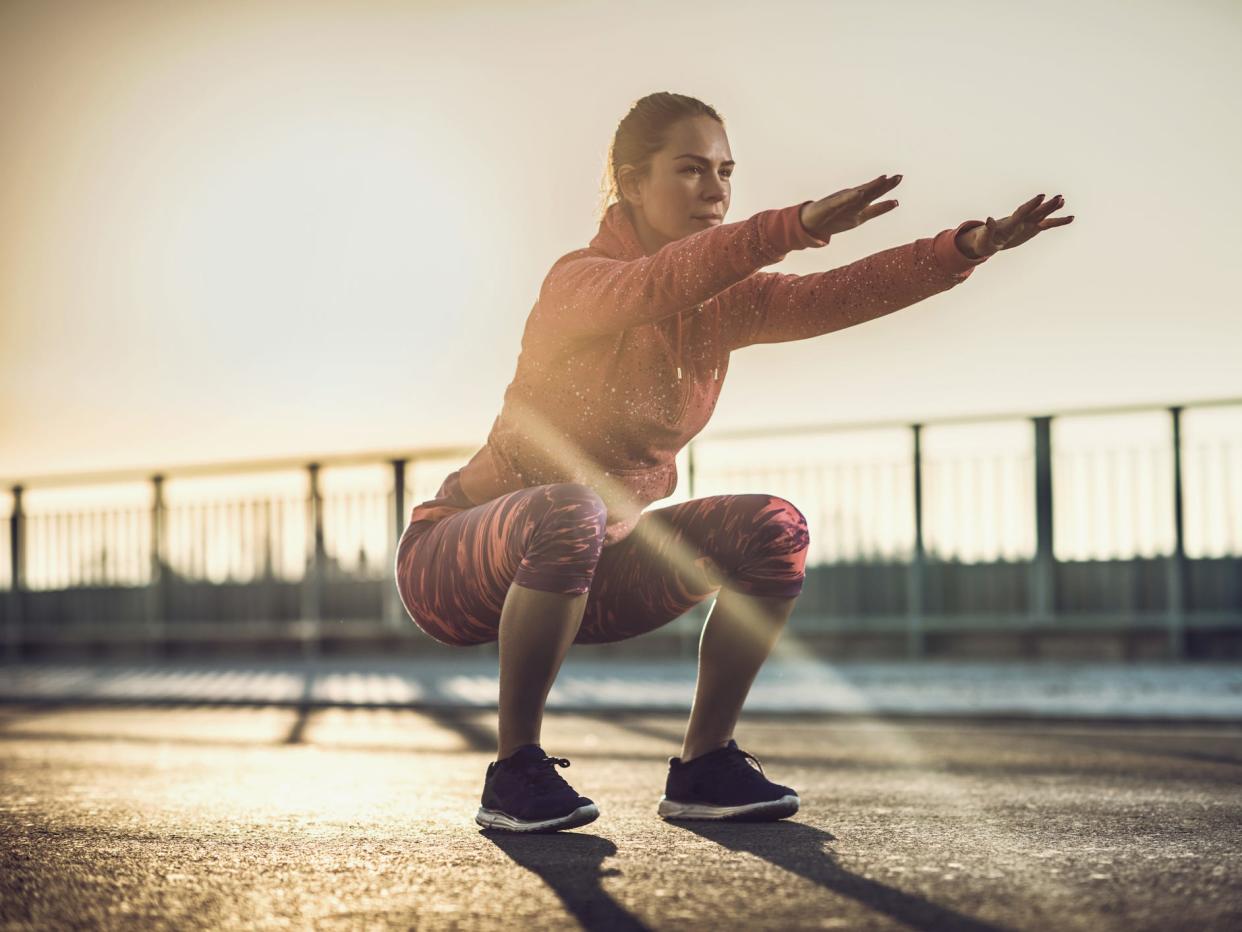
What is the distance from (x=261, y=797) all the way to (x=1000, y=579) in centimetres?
713

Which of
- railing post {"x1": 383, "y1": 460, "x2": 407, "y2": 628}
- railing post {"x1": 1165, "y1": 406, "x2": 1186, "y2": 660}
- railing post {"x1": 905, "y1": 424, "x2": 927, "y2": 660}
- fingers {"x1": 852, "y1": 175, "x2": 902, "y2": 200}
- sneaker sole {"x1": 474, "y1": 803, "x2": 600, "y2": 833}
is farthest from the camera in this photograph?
railing post {"x1": 383, "y1": 460, "x2": 407, "y2": 628}

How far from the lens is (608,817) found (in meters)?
3.47

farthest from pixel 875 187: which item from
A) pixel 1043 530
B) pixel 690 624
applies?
pixel 690 624

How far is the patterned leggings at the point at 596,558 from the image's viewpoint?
3.17 m

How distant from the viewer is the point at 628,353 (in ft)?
10.9

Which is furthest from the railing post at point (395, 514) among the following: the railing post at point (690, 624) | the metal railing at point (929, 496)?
the railing post at point (690, 624)

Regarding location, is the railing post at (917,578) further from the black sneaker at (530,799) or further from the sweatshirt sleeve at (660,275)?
the black sneaker at (530,799)

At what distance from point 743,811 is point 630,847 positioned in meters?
0.50

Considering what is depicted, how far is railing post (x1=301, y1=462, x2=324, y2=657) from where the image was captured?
42.1 feet

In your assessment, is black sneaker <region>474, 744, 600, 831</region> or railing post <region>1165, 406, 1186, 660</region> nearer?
black sneaker <region>474, 744, 600, 831</region>

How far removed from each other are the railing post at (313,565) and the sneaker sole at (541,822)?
989 centimetres

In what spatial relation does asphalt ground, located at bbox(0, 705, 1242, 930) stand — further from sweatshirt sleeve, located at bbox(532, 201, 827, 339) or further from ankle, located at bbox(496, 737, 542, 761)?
sweatshirt sleeve, located at bbox(532, 201, 827, 339)

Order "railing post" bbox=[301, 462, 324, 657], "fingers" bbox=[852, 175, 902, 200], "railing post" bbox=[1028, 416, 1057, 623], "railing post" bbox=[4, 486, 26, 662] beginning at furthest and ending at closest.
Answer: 1. "railing post" bbox=[4, 486, 26, 662]
2. "railing post" bbox=[301, 462, 324, 657]
3. "railing post" bbox=[1028, 416, 1057, 623]
4. "fingers" bbox=[852, 175, 902, 200]

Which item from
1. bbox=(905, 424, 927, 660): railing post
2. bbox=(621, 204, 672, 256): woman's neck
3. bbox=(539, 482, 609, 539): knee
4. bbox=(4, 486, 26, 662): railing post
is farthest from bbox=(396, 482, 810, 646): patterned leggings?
bbox=(4, 486, 26, 662): railing post
